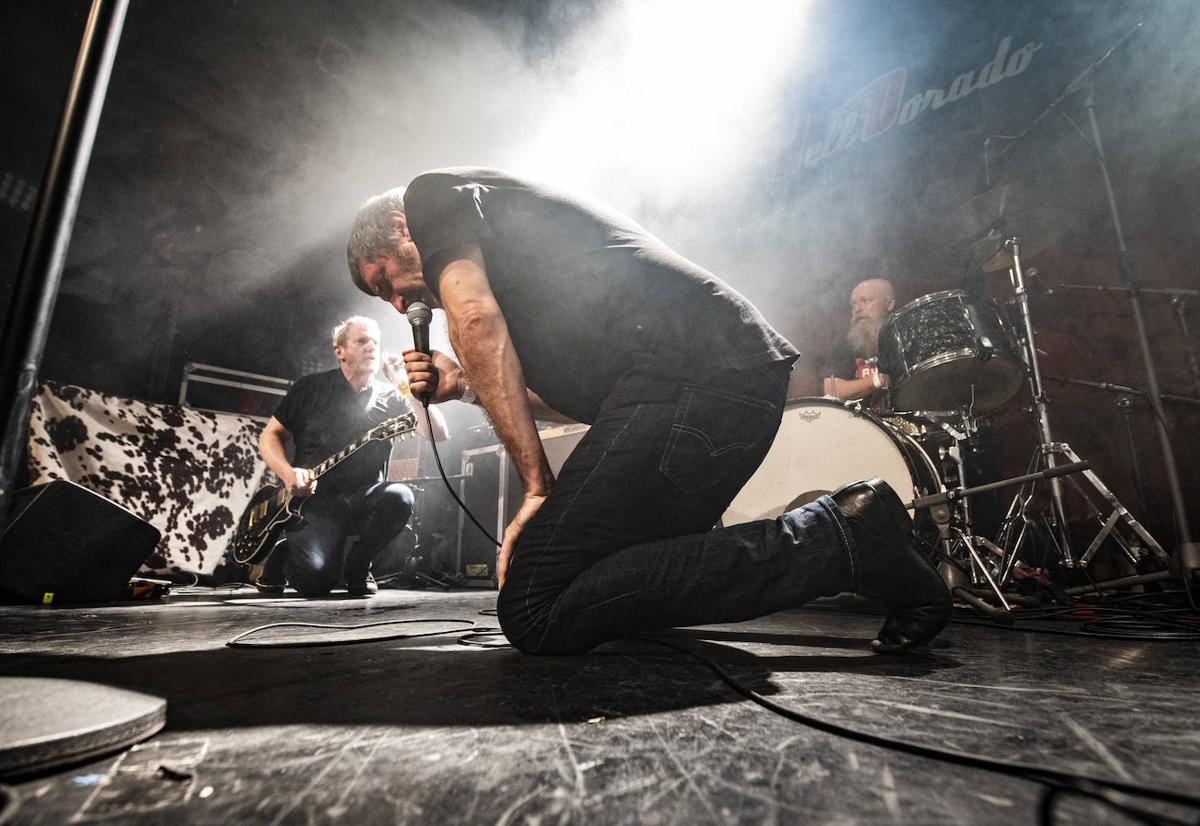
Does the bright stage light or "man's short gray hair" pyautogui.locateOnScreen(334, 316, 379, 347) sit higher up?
the bright stage light

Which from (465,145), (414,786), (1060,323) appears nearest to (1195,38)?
(1060,323)

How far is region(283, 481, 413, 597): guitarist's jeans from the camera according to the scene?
3.40m

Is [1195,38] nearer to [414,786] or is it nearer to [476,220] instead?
[476,220]

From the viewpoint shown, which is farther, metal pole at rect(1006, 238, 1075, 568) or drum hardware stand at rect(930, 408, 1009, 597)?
metal pole at rect(1006, 238, 1075, 568)

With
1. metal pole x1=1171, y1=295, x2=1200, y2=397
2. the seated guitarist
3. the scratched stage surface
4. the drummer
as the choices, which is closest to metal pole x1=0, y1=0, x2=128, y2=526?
the scratched stage surface

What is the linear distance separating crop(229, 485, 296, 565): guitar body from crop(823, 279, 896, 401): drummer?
11.9ft

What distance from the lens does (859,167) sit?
4949 mm

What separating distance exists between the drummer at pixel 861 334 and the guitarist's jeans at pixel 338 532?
2.96 meters

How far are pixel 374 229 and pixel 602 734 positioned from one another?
163 centimetres

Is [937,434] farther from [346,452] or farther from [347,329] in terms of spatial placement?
[347,329]

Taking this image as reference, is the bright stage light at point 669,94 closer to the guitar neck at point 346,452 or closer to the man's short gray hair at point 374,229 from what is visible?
the guitar neck at point 346,452

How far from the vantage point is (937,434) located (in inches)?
106

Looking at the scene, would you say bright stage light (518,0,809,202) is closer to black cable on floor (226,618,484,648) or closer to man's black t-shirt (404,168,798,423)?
man's black t-shirt (404,168,798,423)

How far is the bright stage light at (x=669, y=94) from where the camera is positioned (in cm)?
430
